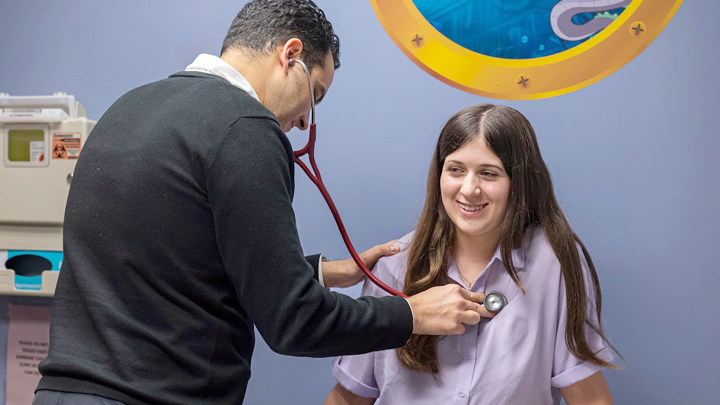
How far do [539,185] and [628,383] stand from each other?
0.56 m

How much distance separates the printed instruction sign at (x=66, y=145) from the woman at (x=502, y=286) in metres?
0.89

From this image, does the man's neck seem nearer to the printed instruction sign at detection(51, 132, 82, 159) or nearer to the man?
the man

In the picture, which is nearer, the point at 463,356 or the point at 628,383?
the point at 463,356

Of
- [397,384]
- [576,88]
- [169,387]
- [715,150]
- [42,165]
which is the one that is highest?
[576,88]

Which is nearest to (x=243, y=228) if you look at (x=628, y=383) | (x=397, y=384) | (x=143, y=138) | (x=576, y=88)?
(x=143, y=138)

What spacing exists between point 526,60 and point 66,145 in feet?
3.98

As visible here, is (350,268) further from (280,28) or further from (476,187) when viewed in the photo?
(280,28)

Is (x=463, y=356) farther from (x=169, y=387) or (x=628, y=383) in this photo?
A: (x=169, y=387)

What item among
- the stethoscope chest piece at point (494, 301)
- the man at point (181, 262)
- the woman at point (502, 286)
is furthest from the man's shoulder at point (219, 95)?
the stethoscope chest piece at point (494, 301)

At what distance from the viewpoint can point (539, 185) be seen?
1.38m

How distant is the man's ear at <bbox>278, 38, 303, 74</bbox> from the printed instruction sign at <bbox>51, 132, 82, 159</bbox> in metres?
0.80

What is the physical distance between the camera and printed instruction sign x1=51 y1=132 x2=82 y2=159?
167 centimetres

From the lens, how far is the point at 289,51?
1.15 metres

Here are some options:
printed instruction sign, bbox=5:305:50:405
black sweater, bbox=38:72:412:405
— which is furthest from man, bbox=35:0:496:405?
printed instruction sign, bbox=5:305:50:405
